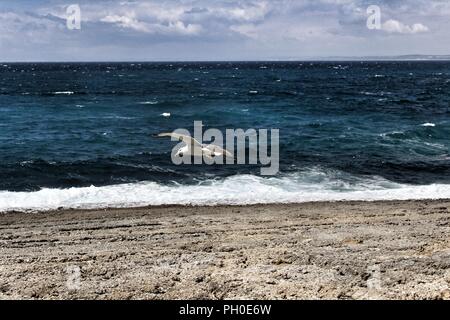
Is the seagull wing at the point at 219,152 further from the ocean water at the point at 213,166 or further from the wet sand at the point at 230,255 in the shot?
the wet sand at the point at 230,255

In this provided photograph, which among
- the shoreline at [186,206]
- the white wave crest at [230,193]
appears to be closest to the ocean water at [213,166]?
the white wave crest at [230,193]

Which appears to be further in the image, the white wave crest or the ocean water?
the ocean water

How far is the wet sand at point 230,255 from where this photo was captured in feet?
24.1

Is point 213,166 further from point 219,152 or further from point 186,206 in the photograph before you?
point 186,206

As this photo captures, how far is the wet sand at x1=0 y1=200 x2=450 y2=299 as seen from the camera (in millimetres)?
7359

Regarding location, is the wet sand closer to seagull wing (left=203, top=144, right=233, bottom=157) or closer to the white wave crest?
the white wave crest

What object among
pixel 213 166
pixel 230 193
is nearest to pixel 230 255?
pixel 230 193

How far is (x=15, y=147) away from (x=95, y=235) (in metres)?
18.1

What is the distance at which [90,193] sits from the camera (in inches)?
685

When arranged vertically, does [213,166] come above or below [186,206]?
above

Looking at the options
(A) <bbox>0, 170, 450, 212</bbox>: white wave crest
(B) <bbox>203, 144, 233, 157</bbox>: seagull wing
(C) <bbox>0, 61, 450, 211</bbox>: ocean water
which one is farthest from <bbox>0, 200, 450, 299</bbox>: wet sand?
(B) <bbox>203, 144, 233, 157</bbox>: seagull wing

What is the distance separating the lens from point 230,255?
356 inches

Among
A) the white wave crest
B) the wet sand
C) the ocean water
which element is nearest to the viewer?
the wet sand
